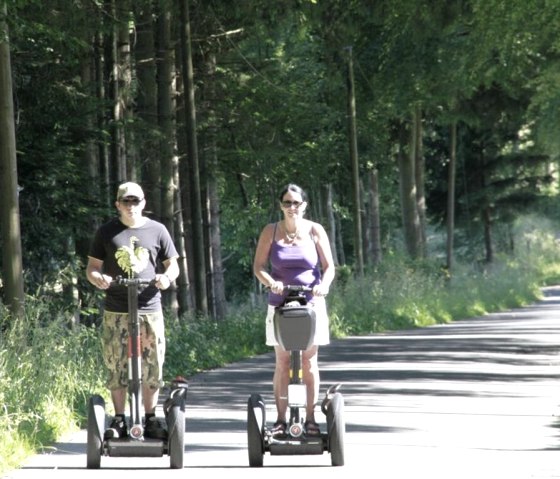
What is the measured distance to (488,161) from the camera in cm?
6850

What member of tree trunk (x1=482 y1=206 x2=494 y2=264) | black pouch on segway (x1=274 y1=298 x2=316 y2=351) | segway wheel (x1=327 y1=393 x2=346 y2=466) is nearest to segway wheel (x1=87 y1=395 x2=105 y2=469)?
black pouch on segway (x1=274 y1=298 x2=316 y2=351)

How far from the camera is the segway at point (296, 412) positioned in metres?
13.2

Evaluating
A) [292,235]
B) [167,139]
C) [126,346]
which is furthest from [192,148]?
[126,346]

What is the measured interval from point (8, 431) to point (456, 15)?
1696 centimetres

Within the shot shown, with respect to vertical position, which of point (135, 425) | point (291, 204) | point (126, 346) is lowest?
point (135, 425)

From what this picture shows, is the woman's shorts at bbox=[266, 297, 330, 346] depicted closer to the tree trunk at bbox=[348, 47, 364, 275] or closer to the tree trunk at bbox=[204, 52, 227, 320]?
the tree trunk at bbox=[204, 52, 227, 320]

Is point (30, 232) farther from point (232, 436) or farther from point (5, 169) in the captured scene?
point (232, 436)

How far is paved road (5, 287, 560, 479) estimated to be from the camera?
13.3 meters

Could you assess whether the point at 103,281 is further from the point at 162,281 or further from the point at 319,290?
the point at 319,290

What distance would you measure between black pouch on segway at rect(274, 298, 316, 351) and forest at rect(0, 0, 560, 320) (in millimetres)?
5397

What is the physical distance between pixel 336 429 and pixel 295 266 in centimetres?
122

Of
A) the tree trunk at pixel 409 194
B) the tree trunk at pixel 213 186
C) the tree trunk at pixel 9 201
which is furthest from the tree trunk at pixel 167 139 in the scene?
the tree trunk at pixel 409 194

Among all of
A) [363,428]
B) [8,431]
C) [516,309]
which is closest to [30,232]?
[363,428]

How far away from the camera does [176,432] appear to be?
1316 centimetres
